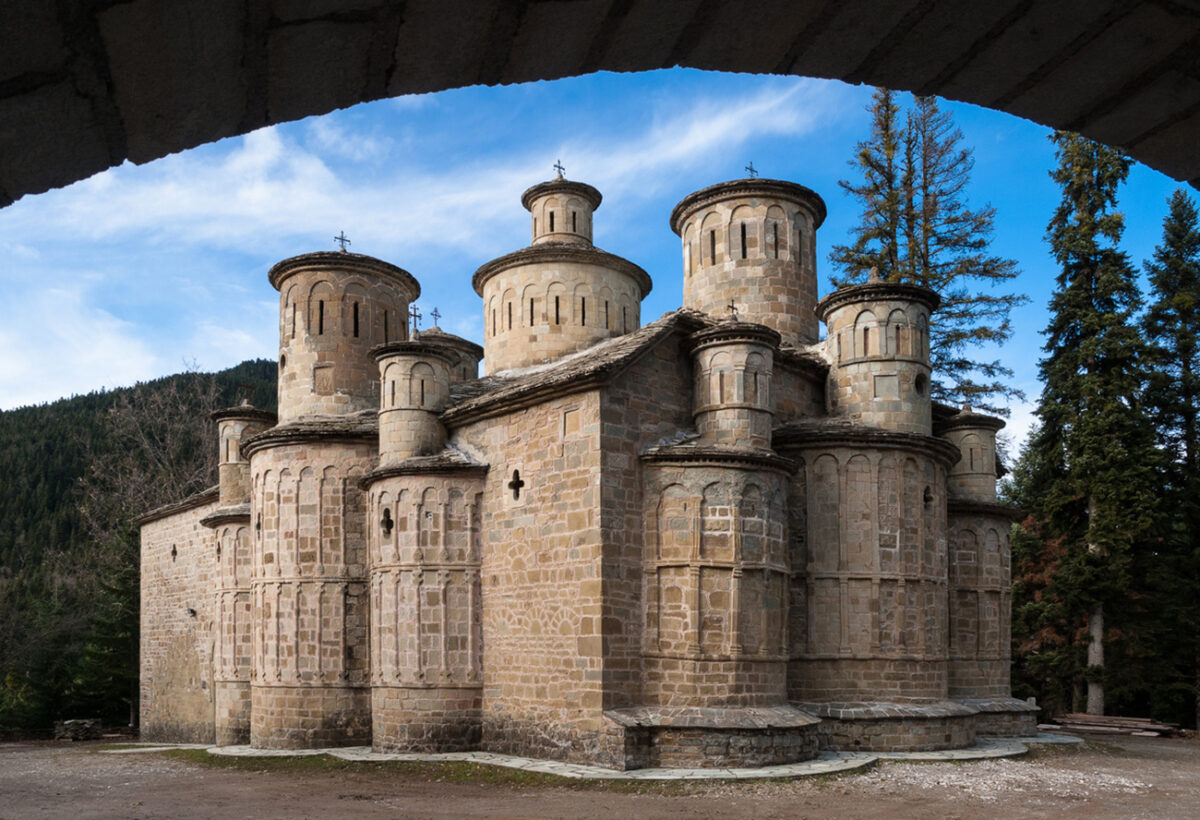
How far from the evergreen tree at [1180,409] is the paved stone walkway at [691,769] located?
6.40 meters

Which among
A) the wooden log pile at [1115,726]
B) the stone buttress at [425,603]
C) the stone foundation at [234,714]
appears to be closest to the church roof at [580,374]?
the stone buttress at [425,603]

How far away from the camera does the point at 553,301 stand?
65.0 ft

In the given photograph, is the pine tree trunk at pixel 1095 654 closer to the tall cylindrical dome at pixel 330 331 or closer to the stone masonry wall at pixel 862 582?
the stone masonry wall at pixel 862 582

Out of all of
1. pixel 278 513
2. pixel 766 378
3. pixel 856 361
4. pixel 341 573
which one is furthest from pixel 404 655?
pixel 856 361

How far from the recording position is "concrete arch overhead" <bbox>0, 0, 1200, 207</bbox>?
2.03 m

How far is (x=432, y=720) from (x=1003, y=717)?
992cm

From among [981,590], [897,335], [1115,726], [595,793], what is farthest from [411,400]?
[1115,726]

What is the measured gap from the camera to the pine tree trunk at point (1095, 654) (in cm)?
2277

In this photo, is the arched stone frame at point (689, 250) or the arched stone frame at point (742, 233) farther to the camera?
the arched stone frame at point (689, 250)

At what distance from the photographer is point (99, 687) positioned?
28.7 metres

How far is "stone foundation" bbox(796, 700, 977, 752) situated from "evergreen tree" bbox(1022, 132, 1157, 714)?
966 centimetres

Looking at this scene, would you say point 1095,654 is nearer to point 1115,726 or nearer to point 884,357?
point 1115,726

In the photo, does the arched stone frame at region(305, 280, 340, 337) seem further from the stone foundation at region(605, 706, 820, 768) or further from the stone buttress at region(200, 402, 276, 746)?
the stone foundation at region(605, 706, 820, 768)

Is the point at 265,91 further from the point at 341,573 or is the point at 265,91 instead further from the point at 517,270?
the point at 517,270
